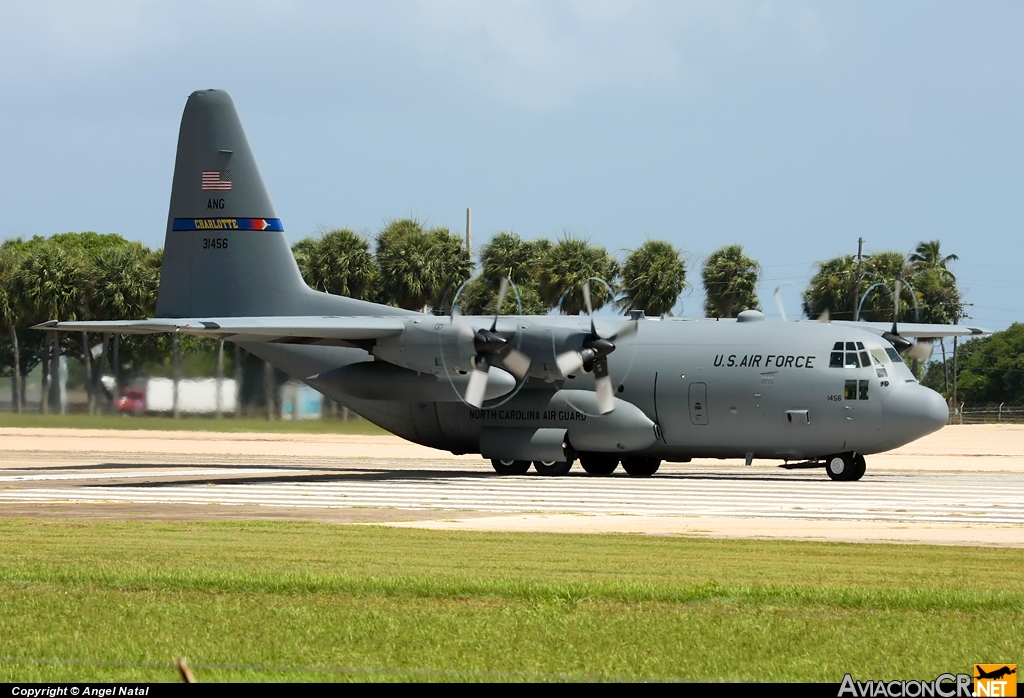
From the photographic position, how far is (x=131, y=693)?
7000 mm

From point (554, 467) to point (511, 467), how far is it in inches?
45.0

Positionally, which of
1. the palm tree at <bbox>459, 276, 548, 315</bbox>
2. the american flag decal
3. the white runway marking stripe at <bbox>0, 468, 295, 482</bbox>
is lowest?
the white runway marking stripe at <bbox>0, 468, 295, 482</bbox>

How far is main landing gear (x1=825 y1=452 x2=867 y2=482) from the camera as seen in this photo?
30938 millimetres

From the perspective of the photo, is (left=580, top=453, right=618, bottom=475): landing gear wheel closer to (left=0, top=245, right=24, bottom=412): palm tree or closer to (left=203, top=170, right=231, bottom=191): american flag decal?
(left=203, top=170, right=231, bottom=191): american flag decal

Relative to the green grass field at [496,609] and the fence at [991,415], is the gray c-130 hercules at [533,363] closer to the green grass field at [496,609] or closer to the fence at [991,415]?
the green grass field at [496,609]

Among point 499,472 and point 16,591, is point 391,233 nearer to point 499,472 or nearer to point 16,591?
point 499,472

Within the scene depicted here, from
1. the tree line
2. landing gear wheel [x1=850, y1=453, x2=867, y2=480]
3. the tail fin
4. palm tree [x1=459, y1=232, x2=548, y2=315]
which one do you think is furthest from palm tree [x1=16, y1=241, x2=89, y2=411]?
landing gear wheel [x1=850, y1=453, x2=867, y2=480]

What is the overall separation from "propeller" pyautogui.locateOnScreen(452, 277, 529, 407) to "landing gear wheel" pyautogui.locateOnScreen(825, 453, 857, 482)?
24.5 ft

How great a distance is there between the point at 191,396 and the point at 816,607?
31.3 meters

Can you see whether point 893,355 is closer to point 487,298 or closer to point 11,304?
point 487,298

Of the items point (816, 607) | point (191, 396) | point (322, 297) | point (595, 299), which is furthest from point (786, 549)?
point (595, 299)

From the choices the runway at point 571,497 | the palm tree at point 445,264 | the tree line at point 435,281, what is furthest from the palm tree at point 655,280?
the runway at point 571,497

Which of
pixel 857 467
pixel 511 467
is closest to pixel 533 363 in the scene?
A: pixel 511 467

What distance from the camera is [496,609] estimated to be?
1171 centimetres
